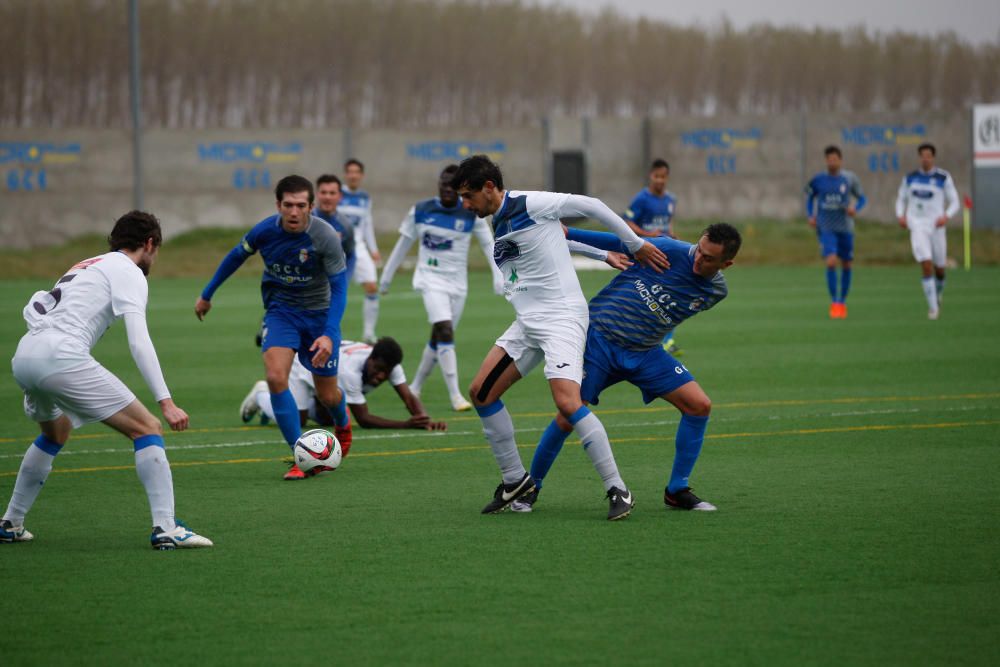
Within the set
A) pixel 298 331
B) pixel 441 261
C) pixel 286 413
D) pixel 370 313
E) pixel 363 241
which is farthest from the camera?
pixel 363 241

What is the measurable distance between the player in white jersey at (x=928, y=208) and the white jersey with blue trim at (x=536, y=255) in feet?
51.7

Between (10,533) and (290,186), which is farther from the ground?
(290,186)

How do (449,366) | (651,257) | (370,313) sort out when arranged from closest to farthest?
(651,257) < (449,366) < (370,313)

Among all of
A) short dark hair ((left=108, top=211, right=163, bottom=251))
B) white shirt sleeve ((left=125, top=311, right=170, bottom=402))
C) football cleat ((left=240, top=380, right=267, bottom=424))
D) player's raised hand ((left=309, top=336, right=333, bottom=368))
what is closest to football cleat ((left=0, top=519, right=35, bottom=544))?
white shirt sleeve ((left=125, top=311, right=170, bottom=402))

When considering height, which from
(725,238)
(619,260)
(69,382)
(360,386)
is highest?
(725,238)

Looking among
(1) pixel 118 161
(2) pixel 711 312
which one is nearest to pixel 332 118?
(1) pixel 118 161

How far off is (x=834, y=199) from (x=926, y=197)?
5.46 feet

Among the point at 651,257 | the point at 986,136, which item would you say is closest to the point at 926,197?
the point at 651,257

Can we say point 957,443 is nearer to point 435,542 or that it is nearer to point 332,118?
point 435,542

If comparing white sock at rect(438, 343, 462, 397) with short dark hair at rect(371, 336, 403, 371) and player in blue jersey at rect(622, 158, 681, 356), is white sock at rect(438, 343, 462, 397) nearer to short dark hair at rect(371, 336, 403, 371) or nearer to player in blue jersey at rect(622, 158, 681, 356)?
short dark hair at rect(371, 336, 403, 371)

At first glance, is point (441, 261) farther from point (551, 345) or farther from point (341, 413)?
point (551, 345)

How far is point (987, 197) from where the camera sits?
43312 mm

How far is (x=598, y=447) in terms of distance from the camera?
7.71 m

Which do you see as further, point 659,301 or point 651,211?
point 651,211
